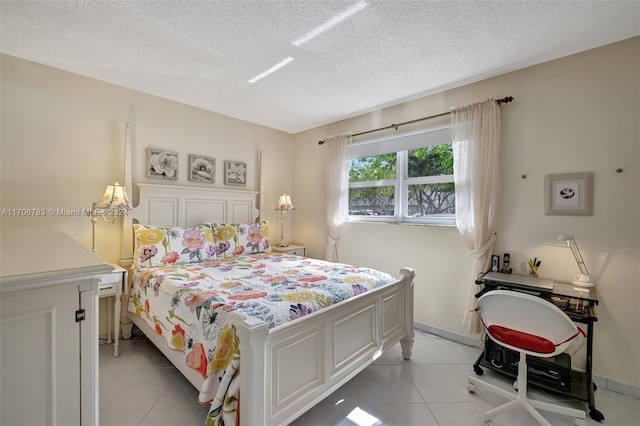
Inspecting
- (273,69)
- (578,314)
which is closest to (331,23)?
(273,69)

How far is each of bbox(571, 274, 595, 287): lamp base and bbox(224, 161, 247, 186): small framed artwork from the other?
3610 mm

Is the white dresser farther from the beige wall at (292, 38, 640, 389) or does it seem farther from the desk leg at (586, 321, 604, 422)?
the beige wall at (292, 38, 640, 389)

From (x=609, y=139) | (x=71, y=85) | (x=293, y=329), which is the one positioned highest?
(x=71, y=85)

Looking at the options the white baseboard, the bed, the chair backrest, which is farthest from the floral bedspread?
the white baseboard

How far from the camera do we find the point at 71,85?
2.54m

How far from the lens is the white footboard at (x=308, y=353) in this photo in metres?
1.23

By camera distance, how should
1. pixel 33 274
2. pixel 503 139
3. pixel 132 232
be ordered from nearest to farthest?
pixel 33 274 → pixel 503 139 → pixel 132 232

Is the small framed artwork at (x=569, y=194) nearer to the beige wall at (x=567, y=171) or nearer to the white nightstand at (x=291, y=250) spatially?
the beige wall at (x=567, y=171)

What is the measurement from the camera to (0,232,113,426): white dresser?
0.83 metres

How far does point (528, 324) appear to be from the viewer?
5.21 feet

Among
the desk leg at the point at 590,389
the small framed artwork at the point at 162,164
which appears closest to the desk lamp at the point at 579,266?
the desk leg at the point at 590,389

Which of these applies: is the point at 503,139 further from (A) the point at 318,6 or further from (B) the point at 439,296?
(A) the point at 318,6

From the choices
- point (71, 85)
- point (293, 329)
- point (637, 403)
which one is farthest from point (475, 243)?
point (71, 85)

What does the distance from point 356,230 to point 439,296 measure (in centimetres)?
125
